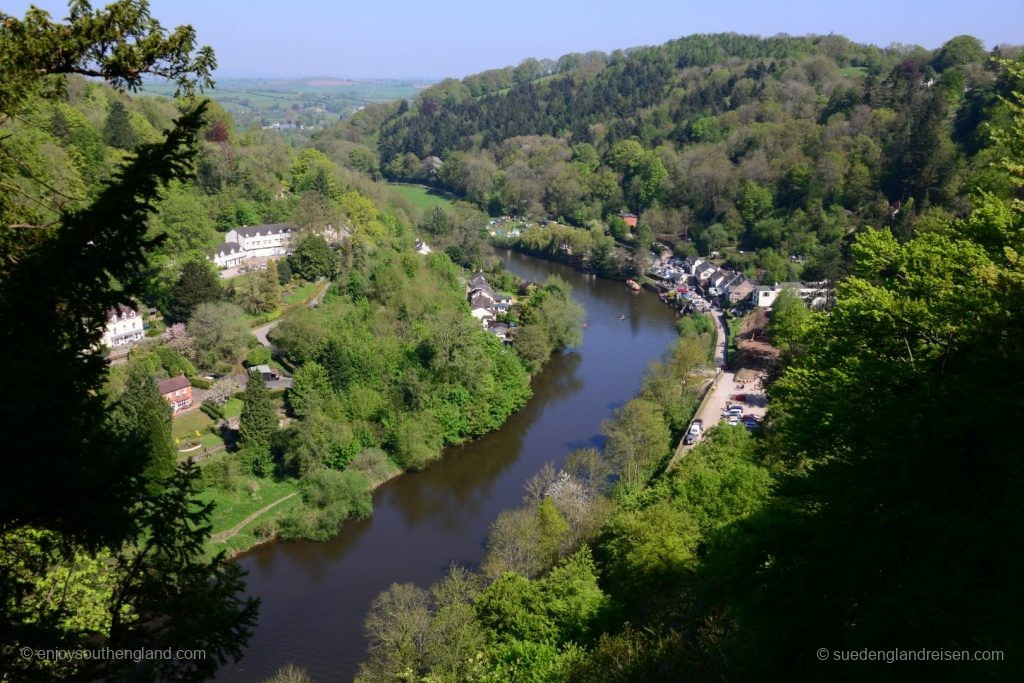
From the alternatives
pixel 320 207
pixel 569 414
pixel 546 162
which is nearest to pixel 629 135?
pixel 546 162

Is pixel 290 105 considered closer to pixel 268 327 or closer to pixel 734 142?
pixel 734 142

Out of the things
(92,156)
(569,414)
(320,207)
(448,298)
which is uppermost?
(92,156)

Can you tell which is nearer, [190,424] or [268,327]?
[190,424]

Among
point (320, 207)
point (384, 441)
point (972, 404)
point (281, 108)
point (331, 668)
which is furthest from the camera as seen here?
point (281, 108)

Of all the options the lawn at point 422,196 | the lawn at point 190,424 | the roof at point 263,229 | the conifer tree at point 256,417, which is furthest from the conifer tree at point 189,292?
the lawn at point 422,196

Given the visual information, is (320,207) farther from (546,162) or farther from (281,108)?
(281,108)

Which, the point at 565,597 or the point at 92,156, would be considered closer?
the point at 565,597

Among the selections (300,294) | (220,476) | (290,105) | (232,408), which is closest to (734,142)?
(300,294)
